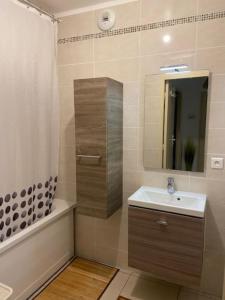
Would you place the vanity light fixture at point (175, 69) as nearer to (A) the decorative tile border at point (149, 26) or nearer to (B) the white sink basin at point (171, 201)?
(A) the decorative tile border at point (149, 26)

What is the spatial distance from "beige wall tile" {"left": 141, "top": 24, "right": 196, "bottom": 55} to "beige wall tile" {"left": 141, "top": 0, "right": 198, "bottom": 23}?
0.09m

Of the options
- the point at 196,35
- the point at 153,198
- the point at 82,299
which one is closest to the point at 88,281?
the point at 82,299

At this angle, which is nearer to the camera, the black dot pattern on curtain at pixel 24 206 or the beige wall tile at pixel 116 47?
the black dot pattern on curtain at pixel 24 206

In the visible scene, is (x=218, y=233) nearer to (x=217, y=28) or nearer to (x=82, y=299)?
(x=82, y=299)

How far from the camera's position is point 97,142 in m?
1.89

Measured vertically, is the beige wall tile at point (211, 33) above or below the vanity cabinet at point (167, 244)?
above

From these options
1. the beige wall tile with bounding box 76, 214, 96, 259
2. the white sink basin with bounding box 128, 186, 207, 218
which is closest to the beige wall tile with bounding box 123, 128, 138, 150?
the white sink basin with bounding box 128, 186, 207, 218

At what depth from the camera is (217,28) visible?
174 centimetres

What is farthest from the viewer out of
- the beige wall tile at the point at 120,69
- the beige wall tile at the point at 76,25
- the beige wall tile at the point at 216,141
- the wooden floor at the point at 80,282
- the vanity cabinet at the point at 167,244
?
the beige wall tile at the point at 76,25

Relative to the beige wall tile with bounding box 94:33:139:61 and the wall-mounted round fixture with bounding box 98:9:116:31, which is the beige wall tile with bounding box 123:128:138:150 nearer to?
the beige wall tile with bounding box 94:33:139:61

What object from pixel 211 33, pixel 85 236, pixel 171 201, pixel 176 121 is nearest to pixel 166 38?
pixel 211 33

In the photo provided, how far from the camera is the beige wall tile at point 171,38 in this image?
1.83 metres

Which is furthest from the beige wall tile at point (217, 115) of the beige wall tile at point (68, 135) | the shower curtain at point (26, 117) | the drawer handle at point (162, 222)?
the shower curtain at point (26, 117)

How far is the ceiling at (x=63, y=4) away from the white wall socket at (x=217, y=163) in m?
1.66
